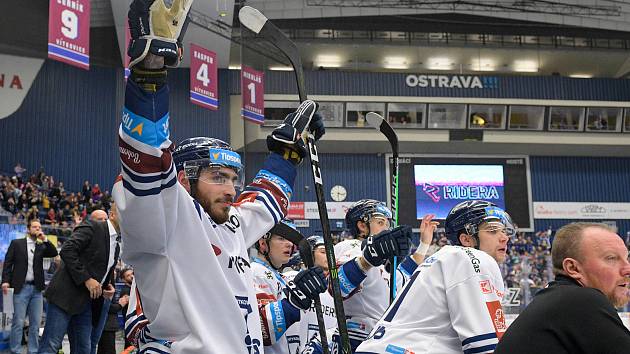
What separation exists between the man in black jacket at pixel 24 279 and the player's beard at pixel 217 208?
234 inches

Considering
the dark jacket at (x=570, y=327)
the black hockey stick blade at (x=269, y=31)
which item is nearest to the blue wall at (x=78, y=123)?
the black hockey stick blade at (x=269, y=31)

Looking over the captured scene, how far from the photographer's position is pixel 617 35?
24.7m

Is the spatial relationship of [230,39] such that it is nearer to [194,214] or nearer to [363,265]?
[363,265]

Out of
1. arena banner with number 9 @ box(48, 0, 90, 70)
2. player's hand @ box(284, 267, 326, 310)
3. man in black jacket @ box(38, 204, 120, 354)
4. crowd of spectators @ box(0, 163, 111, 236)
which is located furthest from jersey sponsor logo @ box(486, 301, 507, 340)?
crowd of spectators @ box(0, 163, 111, 236)

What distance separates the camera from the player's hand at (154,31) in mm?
1807

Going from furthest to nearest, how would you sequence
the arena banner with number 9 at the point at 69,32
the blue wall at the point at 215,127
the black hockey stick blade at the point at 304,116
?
1. the blue wall at the point at 215,127
2. the arena banner with number 9 at the point at 69,32
3. the black hockey stick blade at the point at 304,116

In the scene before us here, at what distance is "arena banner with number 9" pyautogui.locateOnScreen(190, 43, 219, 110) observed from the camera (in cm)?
1391

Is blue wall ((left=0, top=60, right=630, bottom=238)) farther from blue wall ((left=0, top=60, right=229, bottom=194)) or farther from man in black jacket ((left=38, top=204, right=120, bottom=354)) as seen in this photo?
man in black jacket ((left=38, top=204, right=120, bottom=354))

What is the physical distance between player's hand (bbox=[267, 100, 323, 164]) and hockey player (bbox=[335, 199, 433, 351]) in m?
0.70

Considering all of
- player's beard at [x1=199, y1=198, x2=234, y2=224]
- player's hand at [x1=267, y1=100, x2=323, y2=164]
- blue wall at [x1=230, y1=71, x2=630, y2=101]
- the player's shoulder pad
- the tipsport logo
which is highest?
blue wall at [x1=230, y1=71, x2=630, y2=101]

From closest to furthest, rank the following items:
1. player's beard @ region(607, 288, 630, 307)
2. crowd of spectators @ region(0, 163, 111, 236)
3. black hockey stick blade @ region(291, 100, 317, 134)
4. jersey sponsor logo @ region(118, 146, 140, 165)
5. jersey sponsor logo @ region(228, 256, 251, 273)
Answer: jersey sponsor logo @ region(118, 146, 140, 165) → player's beard @ region(607, 288, 630, 307) → jersey sponsor logo @ region(228, 256, 251, 273) → black hockey stick blade @ region(291, 100, 317, 134) → crowd of spectators @ region(0, 163, 111, 236)

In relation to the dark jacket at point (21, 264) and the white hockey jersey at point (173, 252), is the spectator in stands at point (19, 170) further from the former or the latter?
the white hockey jersey at point (173, 252)

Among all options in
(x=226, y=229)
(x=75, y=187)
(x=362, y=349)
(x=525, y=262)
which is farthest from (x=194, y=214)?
(x=75, y=187)

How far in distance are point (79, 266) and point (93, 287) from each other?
19cm
